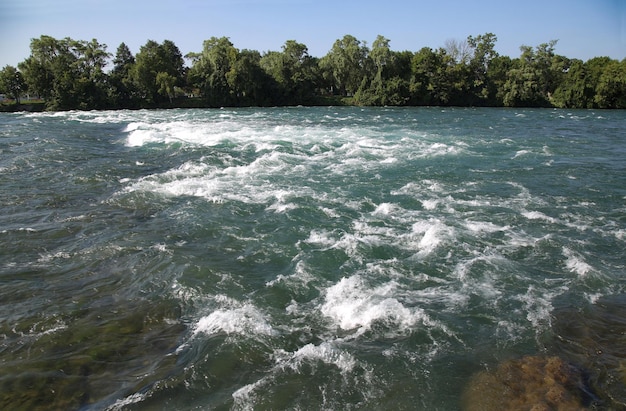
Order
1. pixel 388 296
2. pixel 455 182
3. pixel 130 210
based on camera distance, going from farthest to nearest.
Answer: pixel 455 182
pixel 130 210
pixel 388 296

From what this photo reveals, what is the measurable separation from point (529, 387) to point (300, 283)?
5000 millimetres

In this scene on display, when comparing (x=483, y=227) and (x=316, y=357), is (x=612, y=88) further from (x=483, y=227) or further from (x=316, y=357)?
(x=316, y=357)

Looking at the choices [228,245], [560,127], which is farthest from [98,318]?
[560,127]

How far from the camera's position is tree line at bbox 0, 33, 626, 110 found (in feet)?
232

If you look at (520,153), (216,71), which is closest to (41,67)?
(216,71)

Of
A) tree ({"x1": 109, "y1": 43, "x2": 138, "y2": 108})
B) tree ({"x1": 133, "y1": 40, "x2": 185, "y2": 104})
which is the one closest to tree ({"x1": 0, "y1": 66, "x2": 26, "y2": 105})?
tree ({"x1": 109, "y1": 43, "x2": 138, "y2": 108})

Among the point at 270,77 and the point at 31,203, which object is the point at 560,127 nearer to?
the point at 31,203

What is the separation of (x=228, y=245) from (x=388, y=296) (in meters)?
5.02

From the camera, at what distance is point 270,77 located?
263 feet

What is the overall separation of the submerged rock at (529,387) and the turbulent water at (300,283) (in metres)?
0.22

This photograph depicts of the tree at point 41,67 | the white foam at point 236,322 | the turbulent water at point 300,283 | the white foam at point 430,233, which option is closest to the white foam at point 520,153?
the turbulent water at point 300,283

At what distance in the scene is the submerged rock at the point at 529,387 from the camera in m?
5.90

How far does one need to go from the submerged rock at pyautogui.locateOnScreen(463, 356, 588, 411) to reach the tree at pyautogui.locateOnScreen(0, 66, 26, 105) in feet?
282

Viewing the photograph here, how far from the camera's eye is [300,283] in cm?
964
